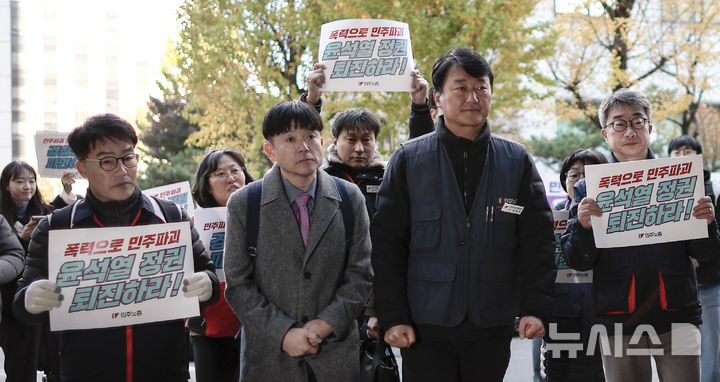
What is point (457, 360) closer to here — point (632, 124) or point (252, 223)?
point (252, 223)

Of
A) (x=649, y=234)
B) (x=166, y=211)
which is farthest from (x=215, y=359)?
(x=649, y=234)

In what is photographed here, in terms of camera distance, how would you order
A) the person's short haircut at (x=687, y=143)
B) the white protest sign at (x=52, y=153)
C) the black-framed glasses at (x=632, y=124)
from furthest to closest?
the white protest sign at (x=52, y=153) → the person's short haircut at (x=687, y=143) → the black-framed glasses at (x=632, y=124)

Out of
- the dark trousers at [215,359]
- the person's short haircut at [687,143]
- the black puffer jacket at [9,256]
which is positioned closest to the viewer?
the black puffer jacket at [9,256]

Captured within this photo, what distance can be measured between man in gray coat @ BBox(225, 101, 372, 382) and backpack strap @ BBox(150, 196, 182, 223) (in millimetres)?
349

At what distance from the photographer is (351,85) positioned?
469cm

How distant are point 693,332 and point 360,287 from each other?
1968 millimetres

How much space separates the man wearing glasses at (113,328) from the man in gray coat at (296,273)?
1.00ft

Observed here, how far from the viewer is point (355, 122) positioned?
456 centimetres

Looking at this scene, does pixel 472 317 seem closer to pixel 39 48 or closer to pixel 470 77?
pixel 470 77

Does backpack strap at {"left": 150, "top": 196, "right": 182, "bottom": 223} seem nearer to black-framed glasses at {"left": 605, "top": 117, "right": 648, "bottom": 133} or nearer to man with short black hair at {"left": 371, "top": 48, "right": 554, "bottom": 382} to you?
man with short black hair at {"left": 371, "top": 48, "right": 554, "bottom": 382}

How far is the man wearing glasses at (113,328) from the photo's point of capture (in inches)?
125

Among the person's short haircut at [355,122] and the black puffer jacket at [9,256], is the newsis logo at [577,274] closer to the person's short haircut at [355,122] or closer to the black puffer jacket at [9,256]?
the person's short haircut at [355,122]

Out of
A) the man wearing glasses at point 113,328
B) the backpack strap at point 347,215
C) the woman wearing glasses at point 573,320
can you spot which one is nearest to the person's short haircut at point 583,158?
the woman wearing glasses at point 573,320

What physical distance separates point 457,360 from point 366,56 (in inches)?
94.2
